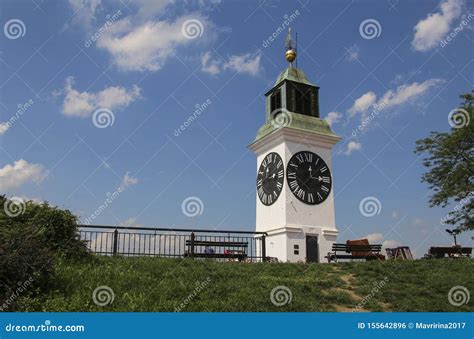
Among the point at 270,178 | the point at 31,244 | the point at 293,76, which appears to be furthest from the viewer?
the point at 293,76

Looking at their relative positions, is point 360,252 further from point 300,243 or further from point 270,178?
point 270,178

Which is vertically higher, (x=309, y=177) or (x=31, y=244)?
(x=309, y=177)

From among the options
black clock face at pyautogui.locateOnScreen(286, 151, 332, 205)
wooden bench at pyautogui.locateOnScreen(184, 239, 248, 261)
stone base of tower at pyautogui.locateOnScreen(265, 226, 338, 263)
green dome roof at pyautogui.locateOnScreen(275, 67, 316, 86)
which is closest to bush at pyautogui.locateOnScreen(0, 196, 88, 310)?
wooden bench at pyautogui.locateOnScreen(184, 239, 248, 261)

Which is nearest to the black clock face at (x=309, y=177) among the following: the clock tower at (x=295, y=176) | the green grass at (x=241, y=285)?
the clock tower at (x=295, y=176)

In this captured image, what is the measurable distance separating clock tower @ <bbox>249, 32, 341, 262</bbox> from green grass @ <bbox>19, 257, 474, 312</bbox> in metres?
6.76

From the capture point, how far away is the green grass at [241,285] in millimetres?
11000

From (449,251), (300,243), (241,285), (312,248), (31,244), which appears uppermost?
(300,243)

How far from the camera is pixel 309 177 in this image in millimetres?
25016

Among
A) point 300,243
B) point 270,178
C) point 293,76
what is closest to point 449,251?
point 300,243

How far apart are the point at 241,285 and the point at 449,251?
12892mm

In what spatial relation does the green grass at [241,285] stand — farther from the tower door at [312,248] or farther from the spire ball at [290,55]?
the spire ball at [290,55]

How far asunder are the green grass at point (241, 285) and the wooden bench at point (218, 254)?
9.55 feet

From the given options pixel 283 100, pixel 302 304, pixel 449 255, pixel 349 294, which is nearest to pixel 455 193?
pixel 449 255

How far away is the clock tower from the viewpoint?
23.8 metres
